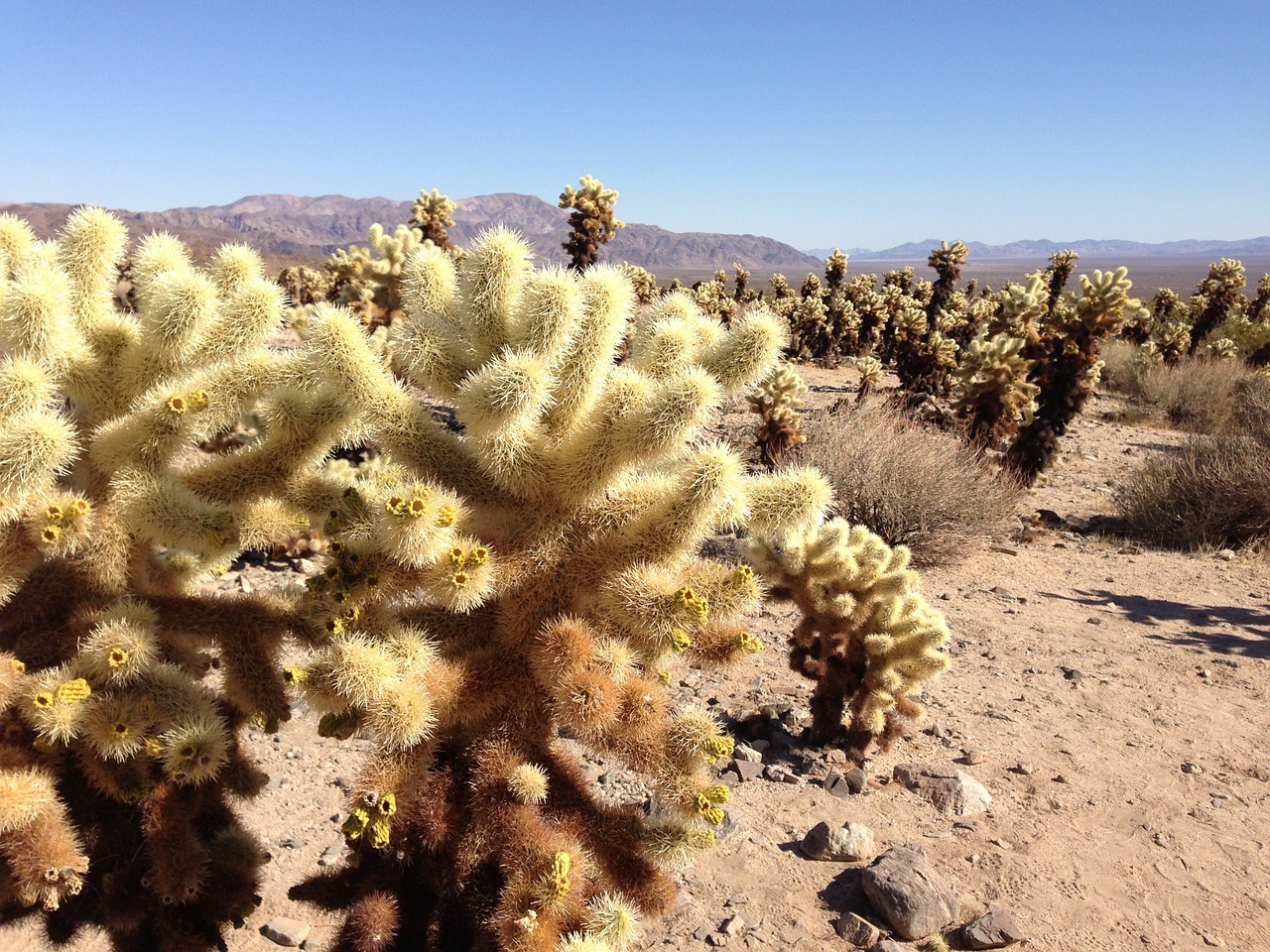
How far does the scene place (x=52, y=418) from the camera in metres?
1.89

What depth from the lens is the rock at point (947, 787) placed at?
156 inches

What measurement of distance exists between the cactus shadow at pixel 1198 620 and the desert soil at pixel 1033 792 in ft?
0.08

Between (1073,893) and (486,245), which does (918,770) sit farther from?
(486,245)

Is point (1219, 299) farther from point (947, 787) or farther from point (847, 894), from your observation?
point (847, 894)

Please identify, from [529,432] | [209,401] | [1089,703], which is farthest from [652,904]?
[1089,703]

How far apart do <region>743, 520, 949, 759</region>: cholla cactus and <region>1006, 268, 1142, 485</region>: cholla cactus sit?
7.46 metres

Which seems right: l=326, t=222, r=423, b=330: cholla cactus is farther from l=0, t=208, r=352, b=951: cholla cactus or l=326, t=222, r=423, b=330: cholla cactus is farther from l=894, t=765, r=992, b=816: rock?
l=894, t=765, r=992, b=816: rock

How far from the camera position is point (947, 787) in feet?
13.4

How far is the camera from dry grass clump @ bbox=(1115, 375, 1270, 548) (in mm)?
8891

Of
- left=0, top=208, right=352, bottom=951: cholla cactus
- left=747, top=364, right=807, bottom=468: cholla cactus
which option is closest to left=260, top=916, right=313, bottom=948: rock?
left=0, top=208, right=352, bottom=951: cholla cactus

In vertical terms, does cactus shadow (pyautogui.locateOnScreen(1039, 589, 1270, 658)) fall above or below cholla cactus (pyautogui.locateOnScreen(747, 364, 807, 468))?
below

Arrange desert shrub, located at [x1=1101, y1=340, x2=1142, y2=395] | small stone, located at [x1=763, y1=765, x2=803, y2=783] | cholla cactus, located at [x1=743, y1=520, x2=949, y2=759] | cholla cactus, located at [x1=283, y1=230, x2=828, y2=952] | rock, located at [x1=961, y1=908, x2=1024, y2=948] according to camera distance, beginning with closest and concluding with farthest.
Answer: cholla cactus, located at [x1=283, y1=230, x2=828, y2=952] → rock, located at [x1=961, y1=908, x2=1024, y2=948] → cholla cactus, located at [x1=743, y1=520, x2=949, y2=759] → small stone, located at [x1=763, y1=765, x2=803, y2=783] → desert shrub, located at [x1=1101, y1=340, x2=1142, y2=395]

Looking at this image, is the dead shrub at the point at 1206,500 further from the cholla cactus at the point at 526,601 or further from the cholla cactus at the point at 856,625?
the cholla cactus at the point at 526,601

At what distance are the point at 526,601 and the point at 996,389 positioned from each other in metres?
10.1
